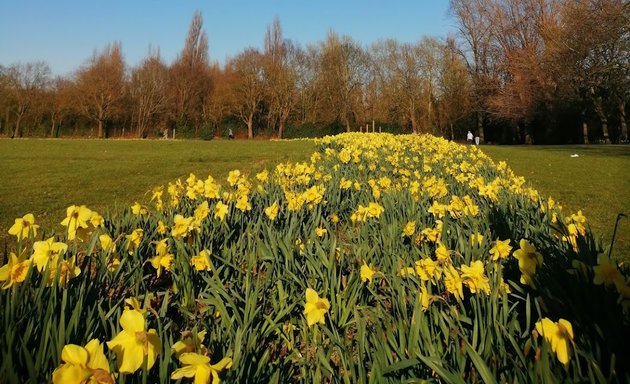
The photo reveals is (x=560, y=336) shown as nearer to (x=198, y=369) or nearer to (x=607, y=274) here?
(x=607, y=274)

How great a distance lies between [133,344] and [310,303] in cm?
84

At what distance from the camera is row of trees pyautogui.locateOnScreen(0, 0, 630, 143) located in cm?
3966

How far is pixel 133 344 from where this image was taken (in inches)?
45.3

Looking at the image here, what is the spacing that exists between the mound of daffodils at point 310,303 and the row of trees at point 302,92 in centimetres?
3773

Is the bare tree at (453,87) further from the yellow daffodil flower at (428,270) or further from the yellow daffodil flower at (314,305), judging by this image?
the yellow daffodil flower at (314,305)

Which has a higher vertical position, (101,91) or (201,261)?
(101,91)

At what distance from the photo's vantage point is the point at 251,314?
2.00 meters

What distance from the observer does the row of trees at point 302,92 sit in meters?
39.7

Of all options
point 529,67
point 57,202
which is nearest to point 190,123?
point 529,67

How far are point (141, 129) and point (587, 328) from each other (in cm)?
5313

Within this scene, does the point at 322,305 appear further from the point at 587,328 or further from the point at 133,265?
the point at 133,265

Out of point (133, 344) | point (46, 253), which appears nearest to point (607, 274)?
point (133, 344)

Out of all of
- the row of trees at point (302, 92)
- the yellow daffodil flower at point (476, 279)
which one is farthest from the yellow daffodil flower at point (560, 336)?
the row of trees at point (302, 92)

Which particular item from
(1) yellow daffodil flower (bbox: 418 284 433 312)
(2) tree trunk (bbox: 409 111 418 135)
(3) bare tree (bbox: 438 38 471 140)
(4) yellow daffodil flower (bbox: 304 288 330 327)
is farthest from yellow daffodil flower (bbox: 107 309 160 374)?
(2) tree trunk (bbox: 409 111 418 135)
